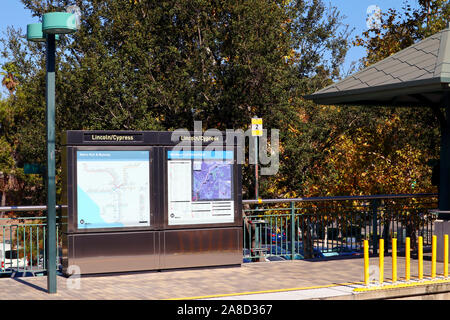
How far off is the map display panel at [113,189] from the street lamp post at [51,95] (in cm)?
144

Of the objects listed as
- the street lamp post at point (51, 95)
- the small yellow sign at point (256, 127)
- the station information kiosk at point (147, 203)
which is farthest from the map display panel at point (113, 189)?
the small yellow sign at point (256, 127)

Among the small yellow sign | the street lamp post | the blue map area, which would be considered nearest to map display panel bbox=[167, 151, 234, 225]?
the blue map area

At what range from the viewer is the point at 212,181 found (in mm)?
11266

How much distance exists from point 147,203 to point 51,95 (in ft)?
9.37

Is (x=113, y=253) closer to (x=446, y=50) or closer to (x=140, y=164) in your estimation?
(x=140, y=164)

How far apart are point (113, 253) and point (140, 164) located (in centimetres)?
158

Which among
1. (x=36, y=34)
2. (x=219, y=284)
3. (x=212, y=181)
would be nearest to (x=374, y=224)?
(x=212, y=181)

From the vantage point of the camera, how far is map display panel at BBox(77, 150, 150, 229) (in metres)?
10.3

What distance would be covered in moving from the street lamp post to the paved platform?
2.15 ft

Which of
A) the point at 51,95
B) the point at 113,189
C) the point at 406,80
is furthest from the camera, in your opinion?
the point at 406,80

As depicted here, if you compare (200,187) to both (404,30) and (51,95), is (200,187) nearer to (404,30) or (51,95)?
(51,95)

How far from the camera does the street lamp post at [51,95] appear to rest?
→ 8.59 m

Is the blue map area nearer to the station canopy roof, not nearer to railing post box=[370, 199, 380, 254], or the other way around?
the station canopy roof
